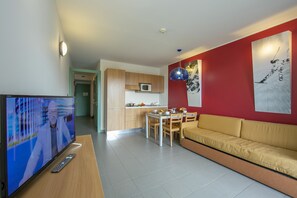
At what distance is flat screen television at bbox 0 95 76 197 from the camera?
575mm

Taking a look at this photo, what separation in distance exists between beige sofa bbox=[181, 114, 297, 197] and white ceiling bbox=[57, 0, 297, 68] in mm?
1874

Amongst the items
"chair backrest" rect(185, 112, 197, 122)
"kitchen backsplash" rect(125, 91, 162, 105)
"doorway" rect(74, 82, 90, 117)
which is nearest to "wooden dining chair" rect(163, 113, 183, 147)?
"chair backrest" rect(185, 112, 197, 122)

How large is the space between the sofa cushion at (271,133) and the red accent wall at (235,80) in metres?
0.20

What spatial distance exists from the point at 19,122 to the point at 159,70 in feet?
18.1

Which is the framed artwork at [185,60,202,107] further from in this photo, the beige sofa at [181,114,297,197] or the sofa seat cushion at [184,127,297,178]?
the sofa seat cushion at [184,127,297,178]

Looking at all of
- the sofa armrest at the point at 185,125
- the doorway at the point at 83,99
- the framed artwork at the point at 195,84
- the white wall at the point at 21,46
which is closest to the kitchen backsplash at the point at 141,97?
the framed artwork at the point at 195,84

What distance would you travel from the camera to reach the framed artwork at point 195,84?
3836mm

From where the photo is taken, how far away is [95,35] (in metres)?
2.85

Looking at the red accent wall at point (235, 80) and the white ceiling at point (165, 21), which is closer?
the white ceiling at point (165, 21)

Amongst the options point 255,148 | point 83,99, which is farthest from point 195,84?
point 83,99

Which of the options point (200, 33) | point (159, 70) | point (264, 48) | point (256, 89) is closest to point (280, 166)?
point (256, 89)

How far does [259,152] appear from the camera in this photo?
6.40 ft

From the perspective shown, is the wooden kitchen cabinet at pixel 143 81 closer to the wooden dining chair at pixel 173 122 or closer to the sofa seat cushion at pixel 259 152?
the wooden dining chair at pixel 173 122

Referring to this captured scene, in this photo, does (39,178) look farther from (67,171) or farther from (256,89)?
(256,89)
